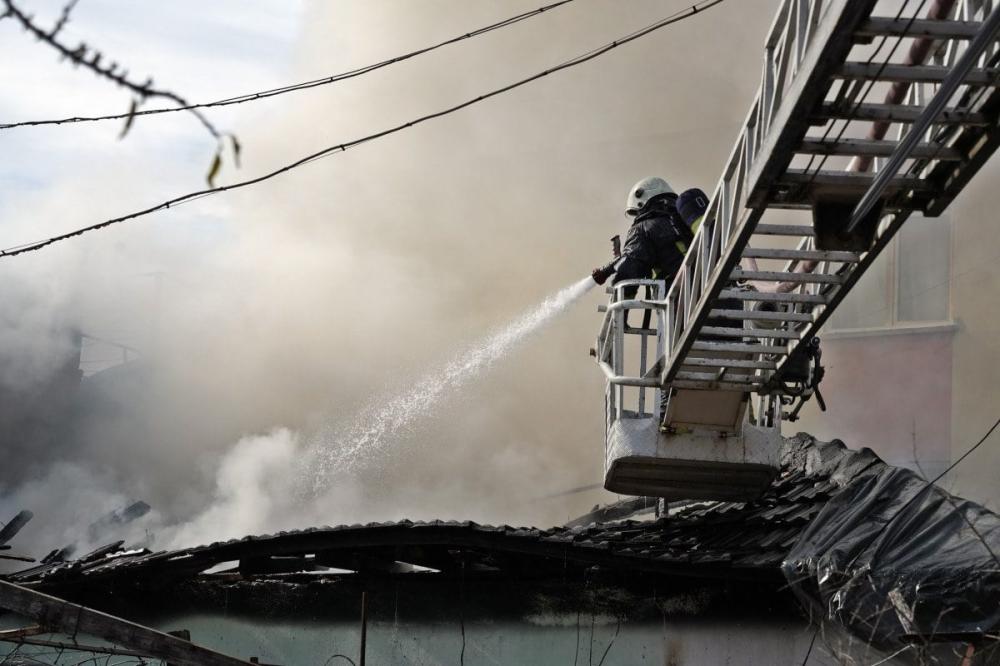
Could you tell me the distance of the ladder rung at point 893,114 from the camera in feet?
19.1

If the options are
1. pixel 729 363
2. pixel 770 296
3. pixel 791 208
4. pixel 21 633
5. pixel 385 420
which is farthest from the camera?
pixel 385 420

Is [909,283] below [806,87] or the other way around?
the other way around

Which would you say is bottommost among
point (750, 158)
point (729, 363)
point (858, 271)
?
point (729, 363)

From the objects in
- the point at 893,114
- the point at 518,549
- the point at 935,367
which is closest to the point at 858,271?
the point at 893,114

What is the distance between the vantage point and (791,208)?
6664mm

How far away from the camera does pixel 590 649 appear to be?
8891 mm

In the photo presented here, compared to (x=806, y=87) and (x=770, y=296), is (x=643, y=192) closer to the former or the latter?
(x=770, y=296)

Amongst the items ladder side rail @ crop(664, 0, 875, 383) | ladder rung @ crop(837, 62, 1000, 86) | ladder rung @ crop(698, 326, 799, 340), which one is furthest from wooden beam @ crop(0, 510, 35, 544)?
ladder rung @ crop(837, 62, 1000, 86)

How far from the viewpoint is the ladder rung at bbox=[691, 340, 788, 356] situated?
27.1 feet

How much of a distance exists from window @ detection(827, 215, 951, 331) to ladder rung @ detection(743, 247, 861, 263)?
48.5 feet

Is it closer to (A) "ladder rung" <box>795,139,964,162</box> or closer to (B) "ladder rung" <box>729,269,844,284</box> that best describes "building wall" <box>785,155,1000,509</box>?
(B) "ladder rung" <box>729,269,844,284</box>

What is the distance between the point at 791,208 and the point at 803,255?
669 mm

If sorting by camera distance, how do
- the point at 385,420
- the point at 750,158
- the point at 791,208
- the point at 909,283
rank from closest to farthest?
the point at 750,158 → the point at 791,208 → the point at 909,283 → the point at 385,420

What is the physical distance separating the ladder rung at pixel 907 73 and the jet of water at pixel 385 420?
579 inches
